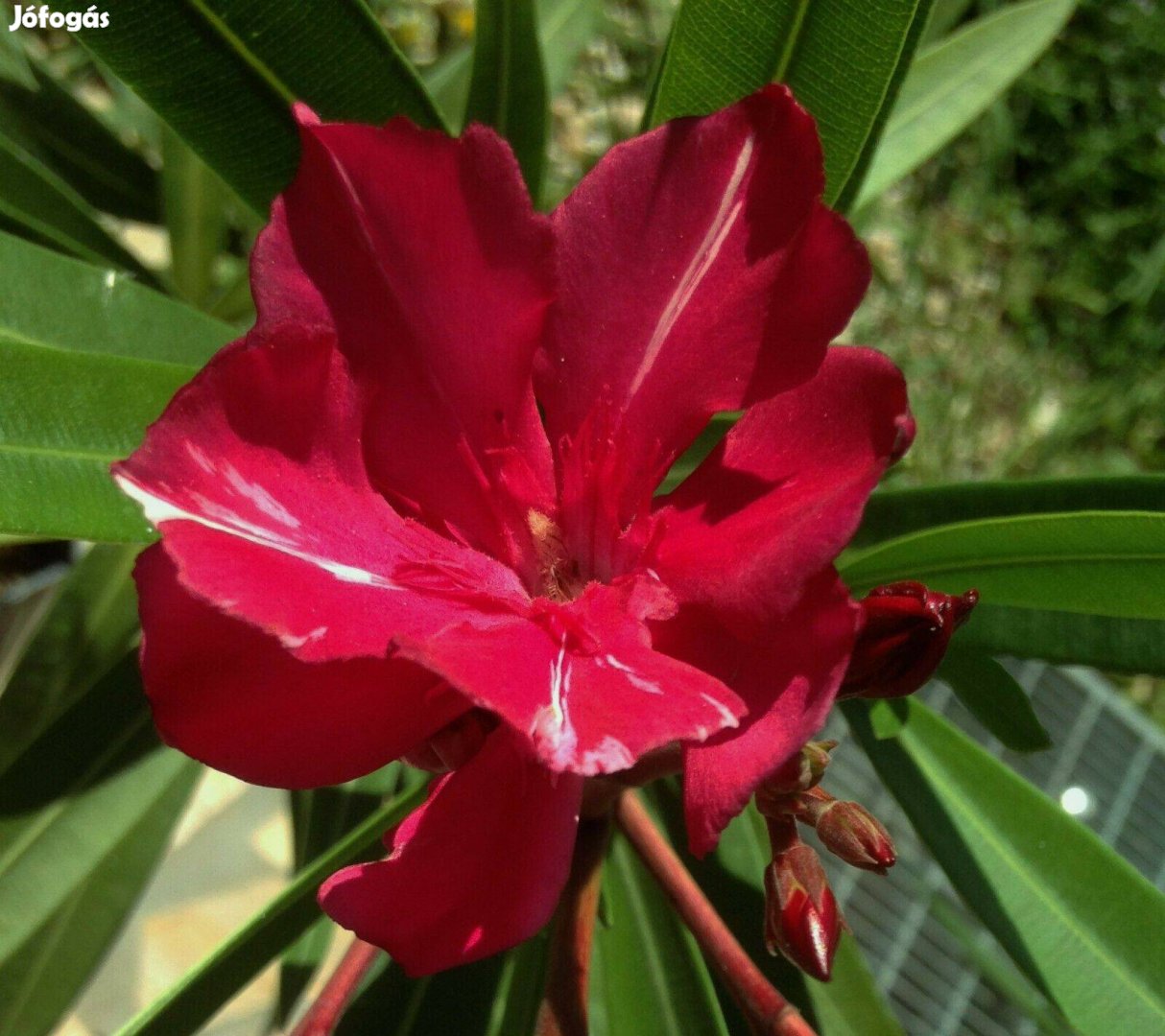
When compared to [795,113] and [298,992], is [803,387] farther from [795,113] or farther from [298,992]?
[298,992]

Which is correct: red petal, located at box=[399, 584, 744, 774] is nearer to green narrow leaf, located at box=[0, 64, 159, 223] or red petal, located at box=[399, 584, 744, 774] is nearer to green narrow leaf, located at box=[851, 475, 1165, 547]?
green narrow leaf, located at box=[851, 475, 1165, 547]

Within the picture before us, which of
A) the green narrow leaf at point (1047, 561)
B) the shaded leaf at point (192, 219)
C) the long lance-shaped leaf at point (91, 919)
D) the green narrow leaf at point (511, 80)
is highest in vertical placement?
the green narrow leaf at point (511, 80)

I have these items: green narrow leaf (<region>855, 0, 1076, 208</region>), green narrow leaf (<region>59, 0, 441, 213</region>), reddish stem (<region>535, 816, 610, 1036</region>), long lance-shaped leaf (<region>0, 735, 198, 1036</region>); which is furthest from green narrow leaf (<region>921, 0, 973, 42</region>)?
long lance-shaped leaf (<region>0, 735, 198, 1036</region>)

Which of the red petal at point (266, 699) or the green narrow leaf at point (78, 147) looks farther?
the green narrow leaf at point (78, 147)

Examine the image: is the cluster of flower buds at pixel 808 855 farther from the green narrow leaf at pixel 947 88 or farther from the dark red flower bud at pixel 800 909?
the green narrow leaf at pixel 947 88

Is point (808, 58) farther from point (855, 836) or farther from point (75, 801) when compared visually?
point (75, 801)

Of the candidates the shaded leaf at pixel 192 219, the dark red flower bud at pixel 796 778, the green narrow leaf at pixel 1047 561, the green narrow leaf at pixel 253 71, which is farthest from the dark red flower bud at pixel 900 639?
the shaded leaf at pixel 192 219

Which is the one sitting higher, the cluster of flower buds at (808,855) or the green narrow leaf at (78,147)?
the green narrow leaf at (78,147)
